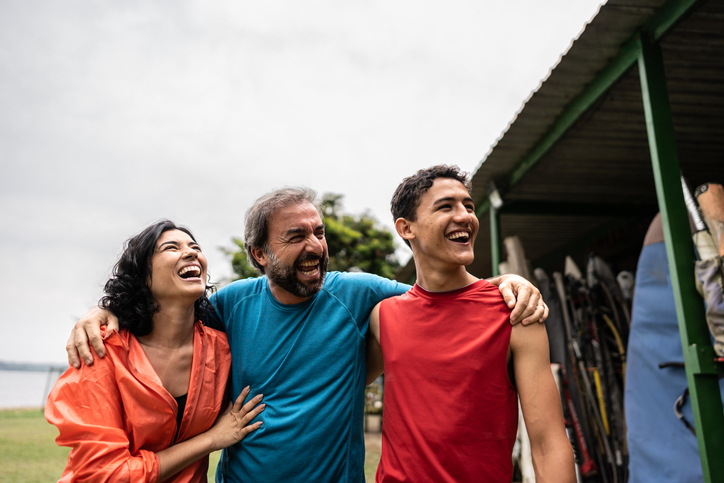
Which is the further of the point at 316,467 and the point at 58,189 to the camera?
the point at 58,189

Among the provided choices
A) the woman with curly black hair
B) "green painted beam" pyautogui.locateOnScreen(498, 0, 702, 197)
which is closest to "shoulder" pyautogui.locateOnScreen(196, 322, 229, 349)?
the woman with curly black hair

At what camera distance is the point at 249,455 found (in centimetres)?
202

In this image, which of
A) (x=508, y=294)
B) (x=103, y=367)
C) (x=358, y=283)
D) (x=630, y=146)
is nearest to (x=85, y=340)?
(x=103, y=367)

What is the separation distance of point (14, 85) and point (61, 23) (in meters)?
7.07

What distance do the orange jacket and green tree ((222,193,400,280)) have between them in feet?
44.5

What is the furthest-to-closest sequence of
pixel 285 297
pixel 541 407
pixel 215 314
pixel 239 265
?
1. pixel 239 265
2. pixel 215 314
3. pixel 285 297
4. pixel 541 407

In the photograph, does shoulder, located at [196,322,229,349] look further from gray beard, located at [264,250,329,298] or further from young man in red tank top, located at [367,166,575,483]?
young man in red tank top, located at [367,166,575,483]

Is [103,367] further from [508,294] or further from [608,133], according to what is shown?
[608,133]

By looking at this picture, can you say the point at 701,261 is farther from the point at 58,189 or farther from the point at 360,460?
the point at 58,189

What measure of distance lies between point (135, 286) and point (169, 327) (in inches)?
9.1

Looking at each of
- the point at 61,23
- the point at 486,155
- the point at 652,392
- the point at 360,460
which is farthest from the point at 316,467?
the point at 61,23

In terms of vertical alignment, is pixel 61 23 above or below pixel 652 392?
above

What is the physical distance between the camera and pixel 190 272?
2182 millimetres

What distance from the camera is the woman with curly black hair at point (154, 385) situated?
1.72 m
